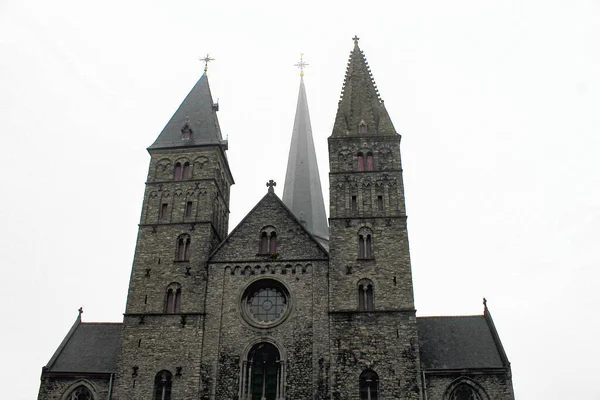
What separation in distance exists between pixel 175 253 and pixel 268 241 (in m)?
4.85

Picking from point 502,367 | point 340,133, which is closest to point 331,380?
point 502,367

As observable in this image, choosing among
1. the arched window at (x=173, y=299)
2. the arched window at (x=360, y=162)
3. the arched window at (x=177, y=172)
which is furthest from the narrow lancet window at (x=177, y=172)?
the arched window at (x=360, y=162)

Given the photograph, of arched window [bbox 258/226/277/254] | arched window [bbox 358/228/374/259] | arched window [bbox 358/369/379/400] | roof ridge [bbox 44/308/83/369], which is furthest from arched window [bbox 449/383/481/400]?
roof ridge [bbox 44/308/83/369]

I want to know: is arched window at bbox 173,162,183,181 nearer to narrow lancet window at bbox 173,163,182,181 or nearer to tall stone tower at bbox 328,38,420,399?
narrow lancet window at bbox 173,163,182,181

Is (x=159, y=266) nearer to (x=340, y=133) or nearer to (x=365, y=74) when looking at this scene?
(x=340, y=133)

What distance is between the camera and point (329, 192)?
1300 inches

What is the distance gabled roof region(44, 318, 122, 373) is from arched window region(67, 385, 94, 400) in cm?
82

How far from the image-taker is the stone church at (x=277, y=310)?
28.5 metres

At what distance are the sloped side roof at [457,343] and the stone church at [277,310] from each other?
0.09 m

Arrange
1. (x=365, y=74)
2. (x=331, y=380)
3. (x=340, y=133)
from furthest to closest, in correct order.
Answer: (x=365, y=74)
(x=340, y=133)
(x=331, y=380)

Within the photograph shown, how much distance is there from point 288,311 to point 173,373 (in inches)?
237

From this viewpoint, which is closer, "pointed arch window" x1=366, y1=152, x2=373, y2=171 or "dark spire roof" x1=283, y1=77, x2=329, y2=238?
"pointed arch window" x1=366, y1=152, x2=373, y2=171

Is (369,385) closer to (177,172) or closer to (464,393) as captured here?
(464,393)

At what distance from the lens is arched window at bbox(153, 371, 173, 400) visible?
28.6 m
